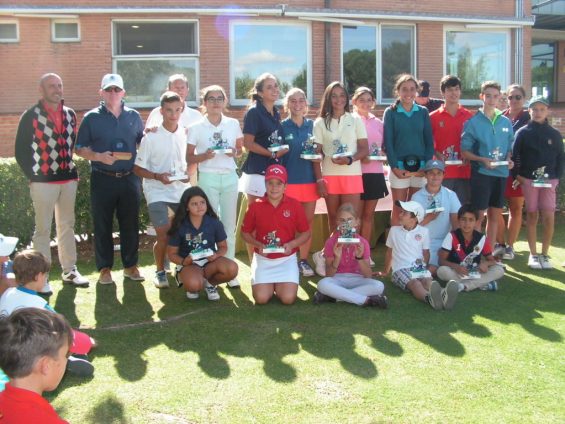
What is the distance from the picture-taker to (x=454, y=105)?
7.13 metres

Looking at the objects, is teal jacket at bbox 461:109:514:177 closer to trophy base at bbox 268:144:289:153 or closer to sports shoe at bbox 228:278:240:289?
trophy base at bbox 268:144:289:153

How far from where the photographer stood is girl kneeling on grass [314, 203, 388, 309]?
5.66 m

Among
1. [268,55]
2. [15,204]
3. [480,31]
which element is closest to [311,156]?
[15,204]

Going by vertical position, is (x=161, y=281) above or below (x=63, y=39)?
below

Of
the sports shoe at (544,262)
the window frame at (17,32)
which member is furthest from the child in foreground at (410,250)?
the window frame at (17,32)

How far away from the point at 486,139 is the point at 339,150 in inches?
66.0

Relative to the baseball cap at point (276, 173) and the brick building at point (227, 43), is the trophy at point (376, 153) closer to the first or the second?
the baseball cap at point (276, 173)

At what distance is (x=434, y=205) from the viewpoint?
654 cm

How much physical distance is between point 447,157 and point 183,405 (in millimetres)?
4515

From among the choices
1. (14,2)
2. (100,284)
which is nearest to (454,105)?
(100,284)

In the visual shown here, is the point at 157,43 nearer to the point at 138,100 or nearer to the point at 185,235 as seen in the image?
the point at 138,100

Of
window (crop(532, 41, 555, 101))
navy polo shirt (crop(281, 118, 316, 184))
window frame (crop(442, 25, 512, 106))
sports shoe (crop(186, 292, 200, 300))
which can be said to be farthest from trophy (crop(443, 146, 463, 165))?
window (crop(532, 41, 555, 101))

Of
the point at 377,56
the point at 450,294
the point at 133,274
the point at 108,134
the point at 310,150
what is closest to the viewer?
the point at 450,294

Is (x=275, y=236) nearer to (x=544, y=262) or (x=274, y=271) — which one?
(x=274, y=271)
